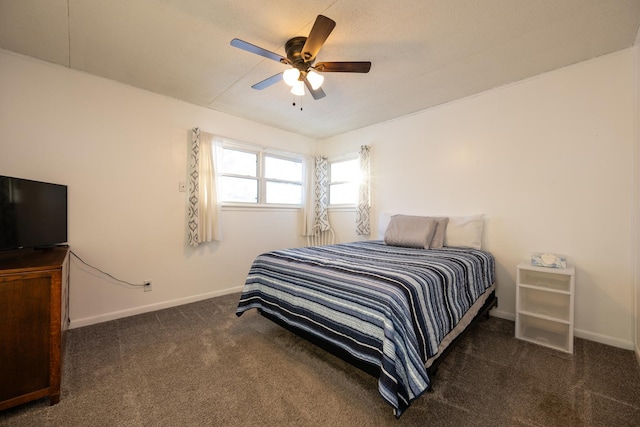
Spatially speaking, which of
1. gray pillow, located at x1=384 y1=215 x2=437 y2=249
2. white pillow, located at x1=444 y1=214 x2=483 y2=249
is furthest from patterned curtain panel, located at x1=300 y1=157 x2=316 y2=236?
white pillow, located at x1=444 y1=214 x2=483 y2=249

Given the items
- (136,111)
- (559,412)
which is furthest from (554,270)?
(136,111)

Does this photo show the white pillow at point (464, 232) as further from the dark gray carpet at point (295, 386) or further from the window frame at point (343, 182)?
the window frame at point (343, 182)

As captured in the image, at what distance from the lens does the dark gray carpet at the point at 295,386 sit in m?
1.34

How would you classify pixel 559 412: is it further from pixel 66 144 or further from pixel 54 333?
pixel 66 144

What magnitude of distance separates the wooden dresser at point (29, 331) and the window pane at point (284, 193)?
8.96ft

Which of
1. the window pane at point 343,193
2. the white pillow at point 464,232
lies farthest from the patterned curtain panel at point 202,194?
the white pillow at point 464,232

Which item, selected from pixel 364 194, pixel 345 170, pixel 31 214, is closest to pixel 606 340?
pixel 364 194

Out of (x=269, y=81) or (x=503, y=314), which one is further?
(x=503, y=314)

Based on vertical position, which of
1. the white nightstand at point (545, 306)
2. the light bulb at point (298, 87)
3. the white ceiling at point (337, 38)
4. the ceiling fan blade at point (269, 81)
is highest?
the white ceiling at point (337, 38)

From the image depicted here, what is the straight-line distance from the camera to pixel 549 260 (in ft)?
7.20

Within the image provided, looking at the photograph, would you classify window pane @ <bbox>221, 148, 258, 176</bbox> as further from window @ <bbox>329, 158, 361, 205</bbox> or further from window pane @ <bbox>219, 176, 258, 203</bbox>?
window @ <bbox>329, 158, 361, 205</bbox>

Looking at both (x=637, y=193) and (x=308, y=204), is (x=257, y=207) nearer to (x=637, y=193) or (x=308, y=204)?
(x=308, y=204)

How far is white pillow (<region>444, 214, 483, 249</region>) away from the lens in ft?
8.96

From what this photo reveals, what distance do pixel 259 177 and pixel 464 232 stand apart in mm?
2835
